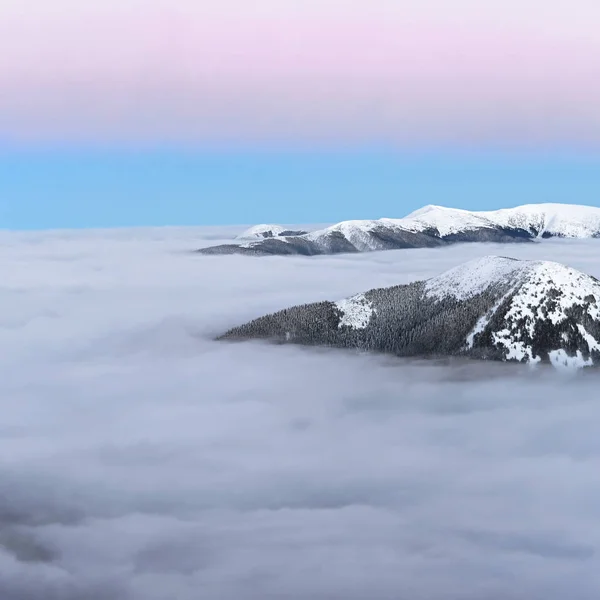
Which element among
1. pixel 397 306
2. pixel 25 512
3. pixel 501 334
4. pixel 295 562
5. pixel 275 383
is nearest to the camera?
pixel 295 562

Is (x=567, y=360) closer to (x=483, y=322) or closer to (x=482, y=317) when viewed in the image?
(x=483, y=322)

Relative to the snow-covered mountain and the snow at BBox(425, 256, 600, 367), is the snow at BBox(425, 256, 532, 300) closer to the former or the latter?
the snow-covered mountain

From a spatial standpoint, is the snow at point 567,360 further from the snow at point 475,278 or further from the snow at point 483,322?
the snow at point 475,278

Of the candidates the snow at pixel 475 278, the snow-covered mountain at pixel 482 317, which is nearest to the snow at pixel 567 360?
the snow-covered mountain at pixel 482 317

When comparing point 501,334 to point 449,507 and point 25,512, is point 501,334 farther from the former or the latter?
point 25,512

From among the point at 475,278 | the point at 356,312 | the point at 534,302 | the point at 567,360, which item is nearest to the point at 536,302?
the point at 534,302

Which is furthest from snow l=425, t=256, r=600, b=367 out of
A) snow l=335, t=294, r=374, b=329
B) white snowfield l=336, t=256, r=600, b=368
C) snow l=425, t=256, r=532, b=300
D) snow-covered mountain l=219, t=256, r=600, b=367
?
snow l=335, t=294, r=374, b=329

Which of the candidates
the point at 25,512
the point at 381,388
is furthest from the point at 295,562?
the point at 381,388
